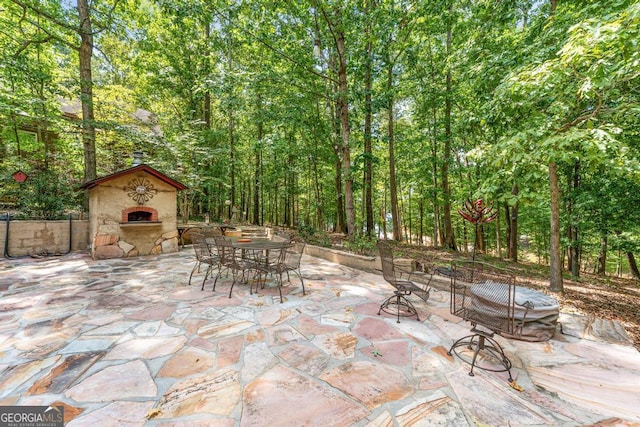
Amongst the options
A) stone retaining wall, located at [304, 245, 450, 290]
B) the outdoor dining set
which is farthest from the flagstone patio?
stone retaining wall, located at [304, 245, 450, 290]

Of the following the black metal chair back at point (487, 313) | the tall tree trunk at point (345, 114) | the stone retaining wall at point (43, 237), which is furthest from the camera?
the tall tree trunk at point (345, 114)

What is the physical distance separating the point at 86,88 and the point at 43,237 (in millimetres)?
4629

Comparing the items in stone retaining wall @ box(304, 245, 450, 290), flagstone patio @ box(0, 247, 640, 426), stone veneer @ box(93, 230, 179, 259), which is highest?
stone veneer @ box(93, 230, 179, 259)

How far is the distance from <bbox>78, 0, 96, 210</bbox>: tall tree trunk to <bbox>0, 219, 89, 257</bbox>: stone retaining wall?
1011 millimetres

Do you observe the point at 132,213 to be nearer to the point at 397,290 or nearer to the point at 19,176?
the point at 19,176

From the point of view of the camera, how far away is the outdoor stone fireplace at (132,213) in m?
6.53

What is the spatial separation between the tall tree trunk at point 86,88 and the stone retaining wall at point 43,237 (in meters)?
1.01

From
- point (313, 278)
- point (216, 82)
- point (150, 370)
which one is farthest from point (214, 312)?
point (216, 82)

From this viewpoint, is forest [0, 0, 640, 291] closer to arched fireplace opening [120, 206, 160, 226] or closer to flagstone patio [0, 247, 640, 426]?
arched fireplace opening [120, 206, 160, 226]

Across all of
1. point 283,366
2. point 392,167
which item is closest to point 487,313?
point 283,366

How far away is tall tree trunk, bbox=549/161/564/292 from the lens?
440 centimetres

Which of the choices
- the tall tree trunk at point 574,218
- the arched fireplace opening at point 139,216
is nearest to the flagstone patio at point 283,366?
the arched fireplace opening at point 139,216

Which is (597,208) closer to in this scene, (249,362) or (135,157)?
(249,362)

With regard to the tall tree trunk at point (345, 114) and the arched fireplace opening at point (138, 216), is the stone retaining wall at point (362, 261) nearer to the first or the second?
the tall tree trunk at point (345, 114)
